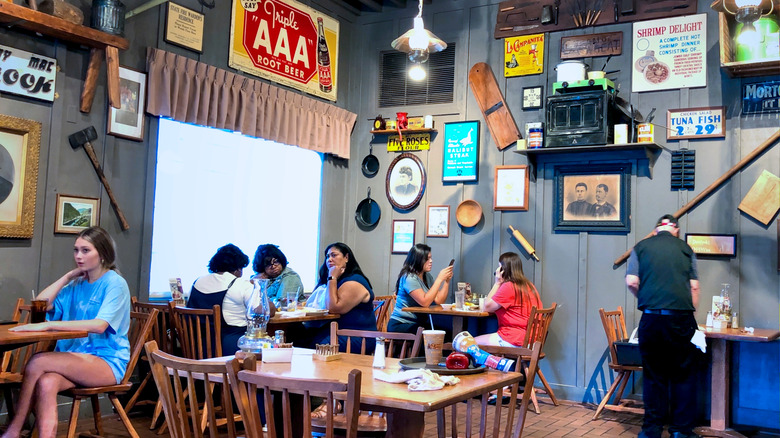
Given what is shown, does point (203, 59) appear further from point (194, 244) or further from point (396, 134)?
point (396, 134)

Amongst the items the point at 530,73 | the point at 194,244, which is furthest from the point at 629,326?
the point at 194,244

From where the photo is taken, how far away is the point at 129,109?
15.4 ft

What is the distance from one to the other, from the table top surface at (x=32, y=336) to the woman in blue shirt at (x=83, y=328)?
0.04 meters

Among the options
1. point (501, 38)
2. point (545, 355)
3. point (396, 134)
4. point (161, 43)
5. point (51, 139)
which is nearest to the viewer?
point (51, 139)

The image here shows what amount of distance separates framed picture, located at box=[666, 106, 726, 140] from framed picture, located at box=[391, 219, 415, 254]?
246cm

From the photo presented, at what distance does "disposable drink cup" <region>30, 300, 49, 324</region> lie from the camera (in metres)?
3.31

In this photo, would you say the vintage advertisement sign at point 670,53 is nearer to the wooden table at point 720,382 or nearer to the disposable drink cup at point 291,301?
the wooden table at point 720,382

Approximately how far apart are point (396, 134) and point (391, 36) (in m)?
1.03

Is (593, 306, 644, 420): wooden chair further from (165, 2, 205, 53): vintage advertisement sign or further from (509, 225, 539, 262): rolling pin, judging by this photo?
(165, 2, 205, 53): vintage advertisement sign

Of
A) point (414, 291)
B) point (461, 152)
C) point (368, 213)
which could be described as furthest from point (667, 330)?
point (368, 213)

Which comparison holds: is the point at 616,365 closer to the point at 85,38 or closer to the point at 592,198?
the point at 592,198

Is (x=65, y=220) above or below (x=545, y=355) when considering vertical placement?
above

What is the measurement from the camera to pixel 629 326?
551 cm

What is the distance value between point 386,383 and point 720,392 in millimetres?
3305
